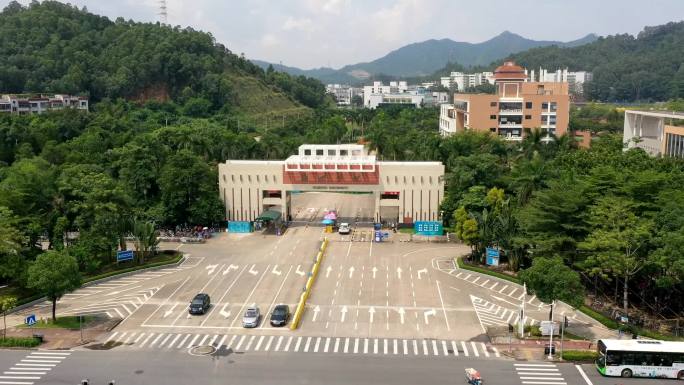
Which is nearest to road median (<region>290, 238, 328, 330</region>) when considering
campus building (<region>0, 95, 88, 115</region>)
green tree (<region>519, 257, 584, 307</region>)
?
green tree (<region>519, 257, 584, 307</region>)

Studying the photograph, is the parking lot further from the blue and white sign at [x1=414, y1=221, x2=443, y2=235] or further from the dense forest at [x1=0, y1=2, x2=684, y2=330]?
the dense forest at [x1=0, y1=2, x2=684, y2=330]

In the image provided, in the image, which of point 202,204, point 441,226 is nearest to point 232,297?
point 202,204

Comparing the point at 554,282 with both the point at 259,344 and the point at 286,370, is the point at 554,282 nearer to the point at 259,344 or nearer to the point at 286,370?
the point at 286,370

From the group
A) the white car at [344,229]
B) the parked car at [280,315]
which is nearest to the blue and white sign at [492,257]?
the white car at [344,229]

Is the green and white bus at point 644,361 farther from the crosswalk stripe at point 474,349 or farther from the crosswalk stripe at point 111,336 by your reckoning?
the crosswalk stripe at point 111,336

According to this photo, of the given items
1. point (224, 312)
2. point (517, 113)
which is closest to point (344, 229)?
point (224, 312)
